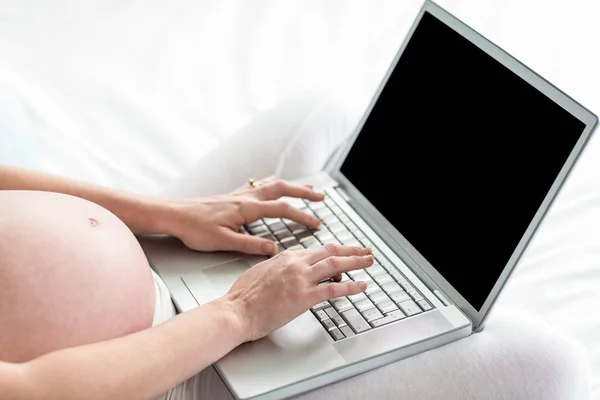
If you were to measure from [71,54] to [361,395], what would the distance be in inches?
44.8

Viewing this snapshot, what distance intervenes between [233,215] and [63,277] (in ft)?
1.06

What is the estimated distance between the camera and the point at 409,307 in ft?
3.47

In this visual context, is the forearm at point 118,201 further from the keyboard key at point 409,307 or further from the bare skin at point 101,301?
the keyboard key at point 409,307

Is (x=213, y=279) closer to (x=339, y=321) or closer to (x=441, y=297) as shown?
(x=339, y=321)

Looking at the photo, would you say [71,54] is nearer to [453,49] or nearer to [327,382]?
[453,49]

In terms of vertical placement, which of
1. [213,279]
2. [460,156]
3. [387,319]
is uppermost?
[460,156]

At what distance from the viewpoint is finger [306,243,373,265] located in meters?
1.05

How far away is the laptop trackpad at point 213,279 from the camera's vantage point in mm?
1097

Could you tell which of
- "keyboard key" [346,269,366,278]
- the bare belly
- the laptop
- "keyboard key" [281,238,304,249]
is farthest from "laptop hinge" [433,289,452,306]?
the bare belly

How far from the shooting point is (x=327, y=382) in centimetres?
97

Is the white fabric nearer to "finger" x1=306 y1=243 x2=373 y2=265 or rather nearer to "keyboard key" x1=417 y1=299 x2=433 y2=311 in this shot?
"keyboard key" x1=417 y1=299 x2=433 y2=311

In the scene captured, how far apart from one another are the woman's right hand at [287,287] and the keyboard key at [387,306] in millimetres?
50

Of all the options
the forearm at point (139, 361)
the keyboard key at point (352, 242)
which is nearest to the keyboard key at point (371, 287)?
the keyboard key at point (352, 242)

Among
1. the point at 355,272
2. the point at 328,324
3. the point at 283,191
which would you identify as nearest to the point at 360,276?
the point at 355,272
